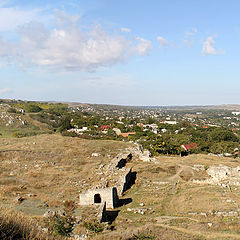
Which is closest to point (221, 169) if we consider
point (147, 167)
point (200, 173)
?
point (200, 173)

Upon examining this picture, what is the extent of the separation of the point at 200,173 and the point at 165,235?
19268mm

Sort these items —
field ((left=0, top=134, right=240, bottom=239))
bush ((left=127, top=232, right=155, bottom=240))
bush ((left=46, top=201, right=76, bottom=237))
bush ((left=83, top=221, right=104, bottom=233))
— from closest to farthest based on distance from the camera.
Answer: bush ((left=127, top=232, right=155, bottom=240)), bush ((left=46, top=201, right=76, bottom=237)), bush ((left=83, top=221, right=104, bottom=233)), field ((left=0, top=134, right=240, bottom=239))

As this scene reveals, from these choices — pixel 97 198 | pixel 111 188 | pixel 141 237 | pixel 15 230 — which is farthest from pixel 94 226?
pixel 97 198

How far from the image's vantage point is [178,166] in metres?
30.0

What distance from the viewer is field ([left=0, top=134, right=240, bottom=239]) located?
12.0 m

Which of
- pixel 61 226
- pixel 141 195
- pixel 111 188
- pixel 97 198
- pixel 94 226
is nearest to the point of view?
pixel 61 226

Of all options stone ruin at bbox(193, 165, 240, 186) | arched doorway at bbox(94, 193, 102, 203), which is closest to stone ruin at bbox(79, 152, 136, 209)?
arched doorway at bbox(94, 193, 102, 203)

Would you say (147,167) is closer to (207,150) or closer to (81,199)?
(81,199)

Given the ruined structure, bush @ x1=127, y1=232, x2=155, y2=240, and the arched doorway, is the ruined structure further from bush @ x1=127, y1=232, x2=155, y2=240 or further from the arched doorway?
bush @ x1=127, y1=232, x2=155, y2=240

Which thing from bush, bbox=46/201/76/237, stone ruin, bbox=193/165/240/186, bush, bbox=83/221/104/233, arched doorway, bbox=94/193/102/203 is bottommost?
stone ruin, bbox=193/165/240/186

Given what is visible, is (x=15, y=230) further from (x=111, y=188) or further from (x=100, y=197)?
(x=100, y=197)

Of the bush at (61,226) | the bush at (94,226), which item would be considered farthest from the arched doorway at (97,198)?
the bush at (94,226)

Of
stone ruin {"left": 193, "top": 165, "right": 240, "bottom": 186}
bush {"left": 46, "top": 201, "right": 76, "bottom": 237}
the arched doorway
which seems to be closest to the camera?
bush {"left": 46, "top": 201, "right": 76, "bottom": 237}

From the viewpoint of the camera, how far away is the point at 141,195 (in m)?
19.5
